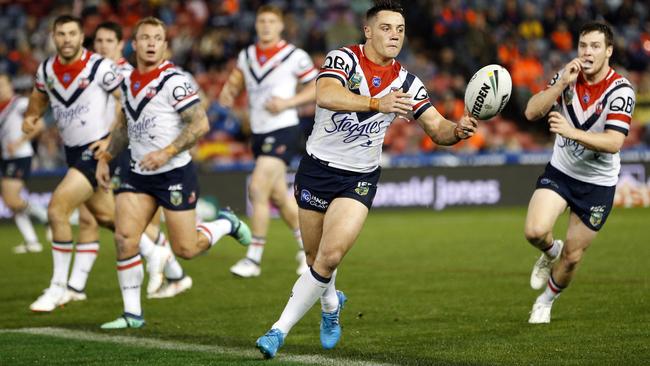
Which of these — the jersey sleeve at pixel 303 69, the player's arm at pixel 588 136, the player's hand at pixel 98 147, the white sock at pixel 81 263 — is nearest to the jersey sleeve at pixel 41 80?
the player's hand at pixel 98 147

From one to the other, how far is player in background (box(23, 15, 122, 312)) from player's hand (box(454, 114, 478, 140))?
442 cm

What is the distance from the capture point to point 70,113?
1088 centimetres

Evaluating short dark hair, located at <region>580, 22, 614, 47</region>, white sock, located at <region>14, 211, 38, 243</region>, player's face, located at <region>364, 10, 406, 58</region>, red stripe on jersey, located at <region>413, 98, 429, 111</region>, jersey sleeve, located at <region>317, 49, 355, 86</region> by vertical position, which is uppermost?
player's face, located at <region>364, 10, 406, 58</region>

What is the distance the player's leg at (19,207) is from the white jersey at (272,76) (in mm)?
5072

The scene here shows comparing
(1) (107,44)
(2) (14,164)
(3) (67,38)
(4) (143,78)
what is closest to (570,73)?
(4) (143,78)

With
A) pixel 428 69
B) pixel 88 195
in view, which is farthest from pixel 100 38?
pixel 428 69

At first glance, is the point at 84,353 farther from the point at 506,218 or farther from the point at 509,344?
the point at 506,218

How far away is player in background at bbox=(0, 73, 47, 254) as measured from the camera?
663 inches

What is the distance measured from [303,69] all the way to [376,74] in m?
5.62

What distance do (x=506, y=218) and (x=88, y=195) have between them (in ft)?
37.4

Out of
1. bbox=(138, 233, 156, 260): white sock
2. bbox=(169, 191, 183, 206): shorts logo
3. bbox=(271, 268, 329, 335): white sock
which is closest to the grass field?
bbox=(271, 268, 329, 335): white sock

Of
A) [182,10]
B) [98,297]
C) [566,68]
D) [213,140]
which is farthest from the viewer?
[182,10]

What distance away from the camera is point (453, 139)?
766cm

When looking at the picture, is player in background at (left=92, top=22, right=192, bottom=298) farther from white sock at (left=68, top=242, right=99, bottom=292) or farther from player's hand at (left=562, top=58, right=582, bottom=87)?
player's hand at (left=562, top=58, right=582, bottom=87)
